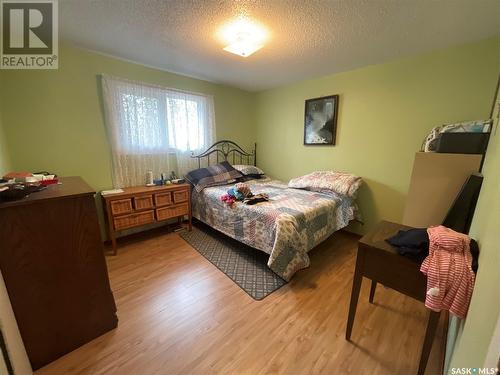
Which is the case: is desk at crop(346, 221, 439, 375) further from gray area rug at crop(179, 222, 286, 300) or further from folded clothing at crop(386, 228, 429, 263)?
gray area rug at crop(179, 222, 286, 300)

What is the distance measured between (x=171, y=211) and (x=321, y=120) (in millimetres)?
2582

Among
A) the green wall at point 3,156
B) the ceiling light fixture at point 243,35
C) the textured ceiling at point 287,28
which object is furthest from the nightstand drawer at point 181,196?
the ceiling light fixture at point 243,35

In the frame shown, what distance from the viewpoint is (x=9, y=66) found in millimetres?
1952

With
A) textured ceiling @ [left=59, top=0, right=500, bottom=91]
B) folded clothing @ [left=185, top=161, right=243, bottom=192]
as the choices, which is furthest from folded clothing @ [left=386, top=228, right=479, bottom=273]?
folded clothing @ [left=185, top=161, right=243, bottom=192]

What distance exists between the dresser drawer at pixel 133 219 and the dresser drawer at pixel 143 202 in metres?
0.07

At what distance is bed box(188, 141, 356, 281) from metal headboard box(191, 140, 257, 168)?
2.48 ft

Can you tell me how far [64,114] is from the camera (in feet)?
7.45

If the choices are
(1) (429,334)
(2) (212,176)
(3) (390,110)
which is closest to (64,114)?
(2) (212,176)

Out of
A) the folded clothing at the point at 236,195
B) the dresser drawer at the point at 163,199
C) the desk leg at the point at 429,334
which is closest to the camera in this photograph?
the desk leg at the point at 429,334

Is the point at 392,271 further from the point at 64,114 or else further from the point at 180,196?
the point at 64,114

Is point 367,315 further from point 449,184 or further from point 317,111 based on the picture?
point 317,111

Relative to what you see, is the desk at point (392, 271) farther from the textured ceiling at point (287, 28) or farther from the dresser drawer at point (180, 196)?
the dresser drawer at point (180, 196)

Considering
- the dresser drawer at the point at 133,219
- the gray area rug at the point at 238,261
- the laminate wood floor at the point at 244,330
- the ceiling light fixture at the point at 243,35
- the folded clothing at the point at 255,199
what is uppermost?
the ceiling light fixture at the point at 243,35

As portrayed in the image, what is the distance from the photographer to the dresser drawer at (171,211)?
9.11ft
